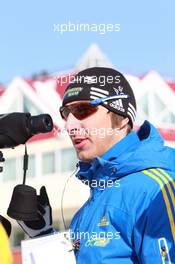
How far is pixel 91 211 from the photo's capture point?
2.59m

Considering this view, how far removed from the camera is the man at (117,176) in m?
2.38

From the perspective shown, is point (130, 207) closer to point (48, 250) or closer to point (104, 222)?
point (104, 222)

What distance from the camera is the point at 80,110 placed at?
9.05 feet

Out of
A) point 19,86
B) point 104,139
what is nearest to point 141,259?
point 104,139

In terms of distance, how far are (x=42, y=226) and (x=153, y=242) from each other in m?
0.64

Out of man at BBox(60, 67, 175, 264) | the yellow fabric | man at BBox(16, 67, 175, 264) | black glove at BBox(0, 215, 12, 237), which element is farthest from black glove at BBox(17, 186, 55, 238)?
the yellow fabric

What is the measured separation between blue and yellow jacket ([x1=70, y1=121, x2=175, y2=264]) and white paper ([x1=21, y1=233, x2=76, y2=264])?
0.04 metres

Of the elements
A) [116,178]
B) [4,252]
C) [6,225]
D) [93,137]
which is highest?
[93,137]

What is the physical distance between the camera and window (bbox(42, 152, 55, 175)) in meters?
23.6

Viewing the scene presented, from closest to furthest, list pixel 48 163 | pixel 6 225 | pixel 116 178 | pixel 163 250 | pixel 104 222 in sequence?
pixel 6 225, pixel 163 250, pixel 104 222, pixel 116 178, pixel 48 163

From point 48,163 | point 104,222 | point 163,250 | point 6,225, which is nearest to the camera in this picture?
point 6,225

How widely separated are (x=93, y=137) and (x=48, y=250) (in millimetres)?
457

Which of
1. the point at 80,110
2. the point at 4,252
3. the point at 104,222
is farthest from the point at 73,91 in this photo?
the point at 4,252

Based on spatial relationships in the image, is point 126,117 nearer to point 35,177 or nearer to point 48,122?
point 48,122
